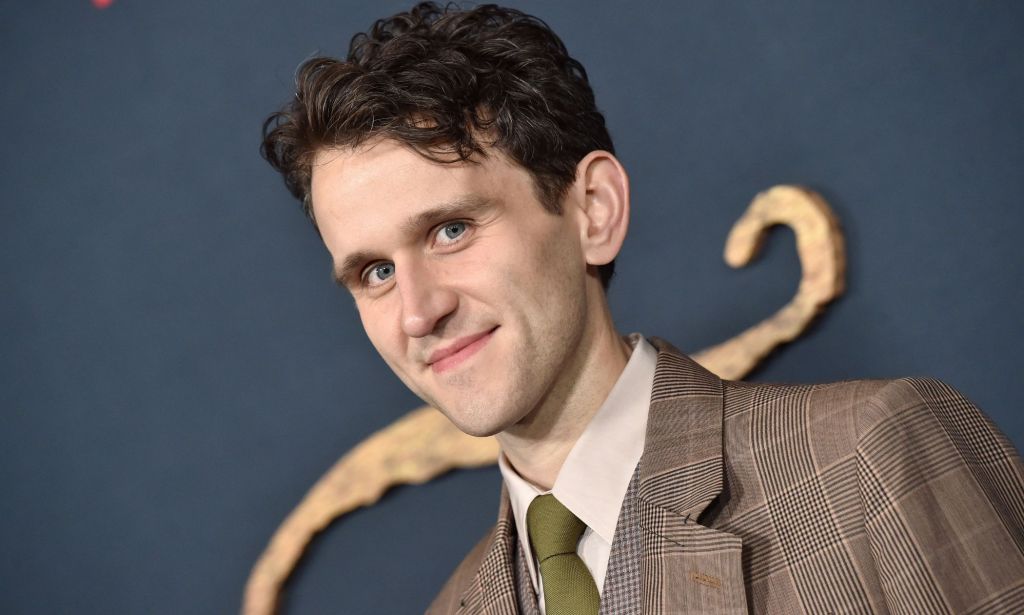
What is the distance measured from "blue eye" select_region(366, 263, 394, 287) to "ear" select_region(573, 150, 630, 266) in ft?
0.69

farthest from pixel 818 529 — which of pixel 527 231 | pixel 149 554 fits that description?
pixel 149 554

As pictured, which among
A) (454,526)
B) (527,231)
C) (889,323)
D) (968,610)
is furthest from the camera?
(454,526)

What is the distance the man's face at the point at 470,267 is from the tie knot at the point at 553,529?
0.35ft

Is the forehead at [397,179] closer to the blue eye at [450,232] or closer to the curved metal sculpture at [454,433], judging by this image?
the blue eye at [450,232]

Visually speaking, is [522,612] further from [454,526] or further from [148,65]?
[148,65]

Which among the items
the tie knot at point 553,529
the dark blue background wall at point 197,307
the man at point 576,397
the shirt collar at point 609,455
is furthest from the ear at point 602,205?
the dark blue background wall at point 197,307

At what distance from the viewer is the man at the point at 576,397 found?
957 millimetres

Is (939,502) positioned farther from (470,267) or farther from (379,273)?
(379,273)

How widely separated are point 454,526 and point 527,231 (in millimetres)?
705

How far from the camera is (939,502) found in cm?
92

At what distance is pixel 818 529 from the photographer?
991 millimetres

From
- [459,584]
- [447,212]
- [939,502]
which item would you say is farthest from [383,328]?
[939,502]

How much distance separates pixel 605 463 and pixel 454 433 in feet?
1.73

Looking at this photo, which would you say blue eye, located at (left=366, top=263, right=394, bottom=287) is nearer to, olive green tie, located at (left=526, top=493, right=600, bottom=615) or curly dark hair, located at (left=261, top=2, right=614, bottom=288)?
curly dark hair, located at (left=261, top=2, right=614, bottom=288)
